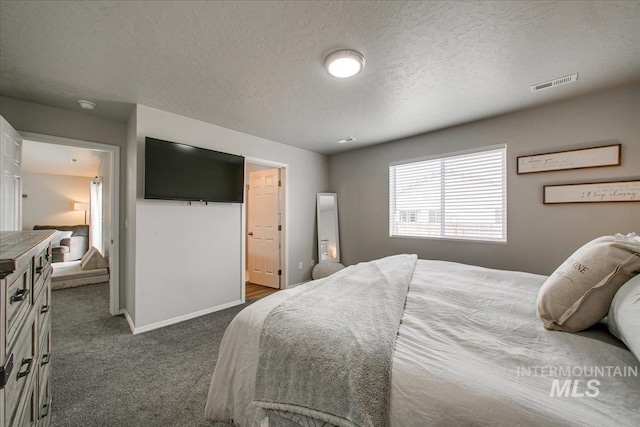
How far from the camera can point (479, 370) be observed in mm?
858

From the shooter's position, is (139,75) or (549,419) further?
(139,75)

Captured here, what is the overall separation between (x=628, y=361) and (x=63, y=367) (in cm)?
357

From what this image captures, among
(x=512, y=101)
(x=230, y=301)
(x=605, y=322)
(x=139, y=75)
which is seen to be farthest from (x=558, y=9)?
(x=230, y=301)

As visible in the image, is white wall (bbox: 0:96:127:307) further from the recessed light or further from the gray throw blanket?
the gray throw blanket

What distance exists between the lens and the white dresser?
59 centimetres

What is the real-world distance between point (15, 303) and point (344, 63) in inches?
85.9

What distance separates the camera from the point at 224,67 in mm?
2033

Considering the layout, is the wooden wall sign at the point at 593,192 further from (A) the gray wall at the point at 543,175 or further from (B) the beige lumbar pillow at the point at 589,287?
(B) the beige lumbar pillow at the point at 589,287

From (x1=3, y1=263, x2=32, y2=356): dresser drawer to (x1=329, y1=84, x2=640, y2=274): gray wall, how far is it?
12.6 ft

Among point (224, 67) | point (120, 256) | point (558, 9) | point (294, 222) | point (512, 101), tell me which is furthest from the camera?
point (294, 222)

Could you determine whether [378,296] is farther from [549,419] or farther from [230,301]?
[230,301]

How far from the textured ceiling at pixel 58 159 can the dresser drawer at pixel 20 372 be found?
3.70 meters

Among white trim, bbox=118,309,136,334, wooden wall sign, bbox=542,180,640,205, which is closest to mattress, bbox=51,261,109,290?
white trim, bbox=118,309,136,334

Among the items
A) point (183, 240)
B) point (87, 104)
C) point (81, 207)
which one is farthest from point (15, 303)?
point (81, 207)
